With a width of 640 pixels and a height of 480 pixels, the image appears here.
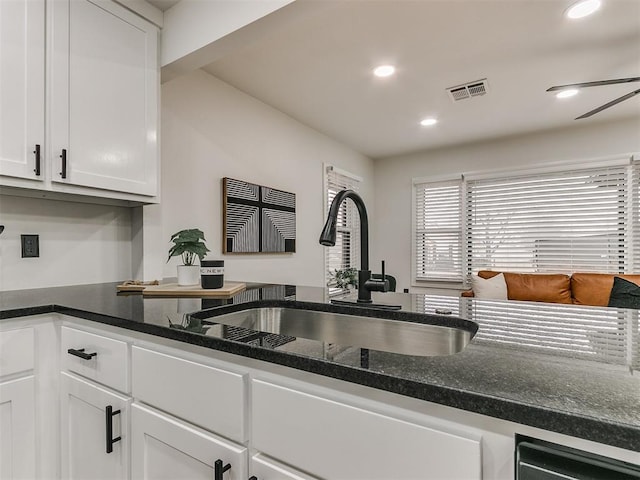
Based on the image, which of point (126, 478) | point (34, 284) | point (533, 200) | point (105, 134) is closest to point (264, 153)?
point (105, 134)

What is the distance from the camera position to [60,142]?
1.55 meters

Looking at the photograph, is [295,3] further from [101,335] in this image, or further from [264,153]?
[264,153]

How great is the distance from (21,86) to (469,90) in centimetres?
298

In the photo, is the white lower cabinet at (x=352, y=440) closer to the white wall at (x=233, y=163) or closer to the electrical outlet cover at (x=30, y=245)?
the electrical outlet cover at (x=30, y=245)

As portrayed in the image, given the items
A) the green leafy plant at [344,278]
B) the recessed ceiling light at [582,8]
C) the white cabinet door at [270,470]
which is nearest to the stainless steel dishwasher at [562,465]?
the white cabinet door at [270,470]

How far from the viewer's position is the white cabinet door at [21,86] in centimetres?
140

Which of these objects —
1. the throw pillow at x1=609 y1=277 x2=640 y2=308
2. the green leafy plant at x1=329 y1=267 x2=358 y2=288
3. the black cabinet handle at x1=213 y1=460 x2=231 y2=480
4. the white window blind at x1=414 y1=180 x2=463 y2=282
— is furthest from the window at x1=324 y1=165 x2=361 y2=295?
the black cabinet handle at x1=213 y1=460 x2=231 y2=480

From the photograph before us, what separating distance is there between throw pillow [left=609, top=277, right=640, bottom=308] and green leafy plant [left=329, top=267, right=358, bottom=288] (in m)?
2.19

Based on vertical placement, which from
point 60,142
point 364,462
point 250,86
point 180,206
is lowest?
point 364,462

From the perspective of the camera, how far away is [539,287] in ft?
12.2

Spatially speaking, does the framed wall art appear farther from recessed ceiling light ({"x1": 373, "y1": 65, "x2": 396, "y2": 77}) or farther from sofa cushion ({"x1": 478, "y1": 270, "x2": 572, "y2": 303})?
sofa cushion ({"x1": 478, "y1": 270, "x2": 572, "y2": 303})

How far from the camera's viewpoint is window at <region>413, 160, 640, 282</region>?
3760 mm

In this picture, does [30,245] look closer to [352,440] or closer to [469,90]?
[352,440]

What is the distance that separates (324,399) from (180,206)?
2061mm
